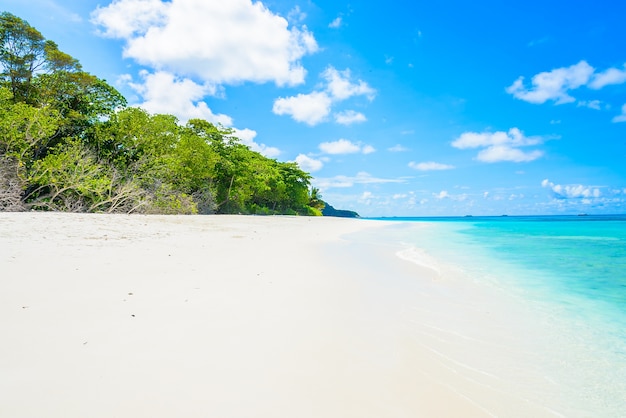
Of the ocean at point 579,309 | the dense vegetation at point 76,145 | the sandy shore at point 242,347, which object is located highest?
the dense vegetation at point 76,145

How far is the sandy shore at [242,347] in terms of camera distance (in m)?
1.62

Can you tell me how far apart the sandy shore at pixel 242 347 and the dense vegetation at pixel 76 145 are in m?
12.5

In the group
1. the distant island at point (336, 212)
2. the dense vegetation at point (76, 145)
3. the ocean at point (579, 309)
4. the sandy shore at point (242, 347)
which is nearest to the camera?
the sandy shore at point (242, 347)

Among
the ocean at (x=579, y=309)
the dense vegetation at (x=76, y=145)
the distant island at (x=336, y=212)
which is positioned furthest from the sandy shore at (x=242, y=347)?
the distant island at (x=336, y=212)

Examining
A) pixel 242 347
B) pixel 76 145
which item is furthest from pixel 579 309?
pixel 76 145

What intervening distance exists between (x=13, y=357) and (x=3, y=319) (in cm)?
77

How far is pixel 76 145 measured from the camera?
15.7 meters

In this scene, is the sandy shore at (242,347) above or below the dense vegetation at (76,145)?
below

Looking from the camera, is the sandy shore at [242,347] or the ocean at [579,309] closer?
the sandy shore at [242,347]

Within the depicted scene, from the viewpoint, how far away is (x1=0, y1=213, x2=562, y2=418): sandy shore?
63.9 inches

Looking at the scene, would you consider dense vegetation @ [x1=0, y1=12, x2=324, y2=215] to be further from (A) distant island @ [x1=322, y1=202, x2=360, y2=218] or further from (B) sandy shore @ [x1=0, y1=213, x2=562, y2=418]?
(A) distant island @ [x1=322, y1=202, x2=360, y2=218]

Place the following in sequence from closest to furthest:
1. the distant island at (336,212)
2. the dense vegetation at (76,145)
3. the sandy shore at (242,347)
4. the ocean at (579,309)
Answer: the sandy shore at (242,347), the ocean at (579,309), the dense vegetation at (76,145), the distant island at (336,212)

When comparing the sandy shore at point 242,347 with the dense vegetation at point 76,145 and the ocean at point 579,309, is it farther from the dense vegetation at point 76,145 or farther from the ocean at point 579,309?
the dense vegetation at point 76,145

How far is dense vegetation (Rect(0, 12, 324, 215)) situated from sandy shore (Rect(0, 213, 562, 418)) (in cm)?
1249
